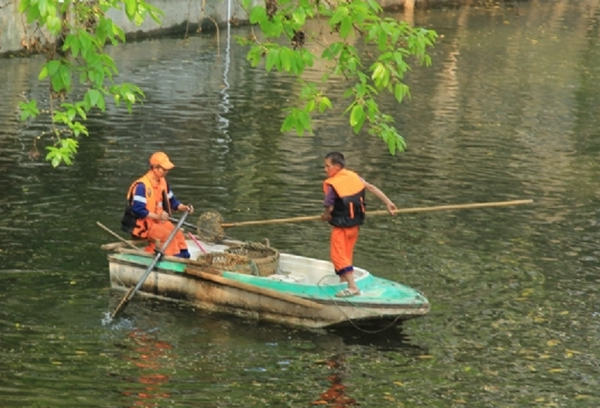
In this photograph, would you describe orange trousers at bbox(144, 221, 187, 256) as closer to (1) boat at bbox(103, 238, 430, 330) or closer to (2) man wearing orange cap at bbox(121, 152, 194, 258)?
(2) man wearing orange cap at bbox(121, 152, 194, 258)

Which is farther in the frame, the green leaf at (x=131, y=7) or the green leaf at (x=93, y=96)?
the green leaf at (x=93, y=96)

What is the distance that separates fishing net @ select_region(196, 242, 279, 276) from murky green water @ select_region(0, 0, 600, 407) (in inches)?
25.3

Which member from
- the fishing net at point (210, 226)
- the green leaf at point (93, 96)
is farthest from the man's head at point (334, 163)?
the green leaf at point (93, 96)

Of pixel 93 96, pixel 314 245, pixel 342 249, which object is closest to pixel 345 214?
pixel 342 249

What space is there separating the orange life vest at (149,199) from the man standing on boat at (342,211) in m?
2.25

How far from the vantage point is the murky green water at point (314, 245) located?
12.5 metres

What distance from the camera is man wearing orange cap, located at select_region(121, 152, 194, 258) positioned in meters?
14.6

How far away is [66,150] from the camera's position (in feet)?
41.0

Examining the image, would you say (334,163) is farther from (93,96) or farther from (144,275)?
(93,96)

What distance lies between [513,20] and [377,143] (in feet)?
82.7

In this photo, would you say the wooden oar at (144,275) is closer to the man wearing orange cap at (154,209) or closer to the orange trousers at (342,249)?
the man wearing orange cap at (154,209)

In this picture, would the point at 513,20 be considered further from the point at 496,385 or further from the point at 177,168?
the point at 496,385

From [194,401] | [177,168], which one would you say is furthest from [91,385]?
[177,168]

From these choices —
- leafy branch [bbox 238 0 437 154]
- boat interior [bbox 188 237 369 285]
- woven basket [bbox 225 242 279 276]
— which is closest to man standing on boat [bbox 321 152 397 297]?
boat interior [bbox 188 237 369 285]
